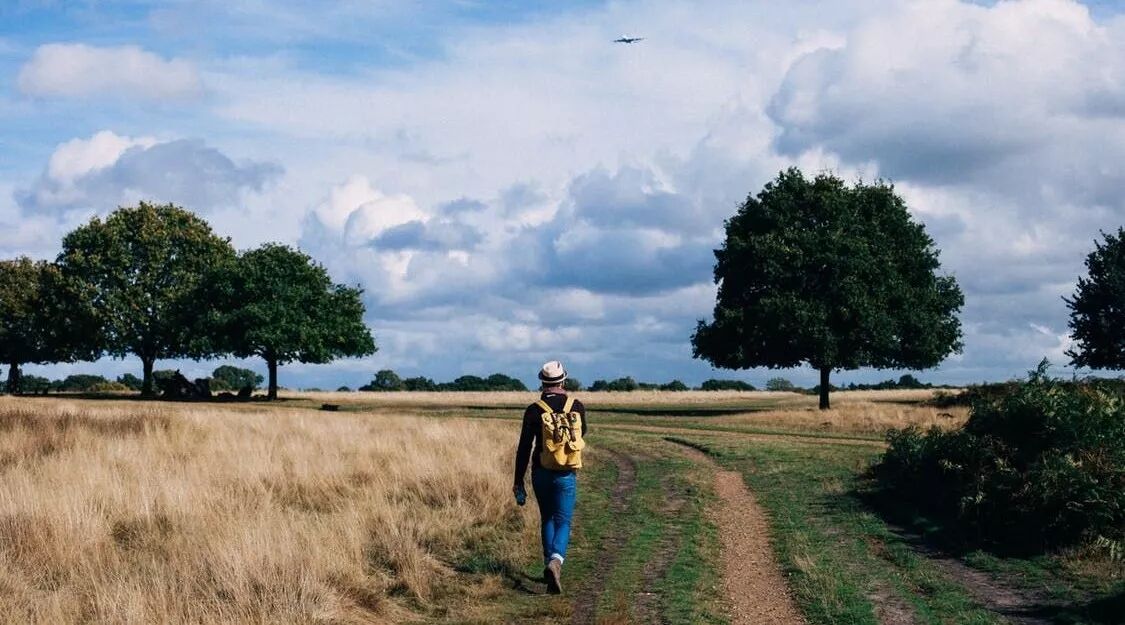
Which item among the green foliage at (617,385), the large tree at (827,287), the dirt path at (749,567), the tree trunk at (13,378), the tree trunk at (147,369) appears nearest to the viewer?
the dirt path at (749,567)

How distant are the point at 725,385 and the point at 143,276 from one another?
65530 mm

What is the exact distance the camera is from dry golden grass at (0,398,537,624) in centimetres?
1030

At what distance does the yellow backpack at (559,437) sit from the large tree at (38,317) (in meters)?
62.2

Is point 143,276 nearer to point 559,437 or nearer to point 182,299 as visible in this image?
point 182,299

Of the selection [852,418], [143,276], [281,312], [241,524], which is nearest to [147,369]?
[143,276]

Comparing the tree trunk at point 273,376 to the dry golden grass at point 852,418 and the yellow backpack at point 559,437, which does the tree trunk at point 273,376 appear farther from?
the yellow backpack at point 559,437

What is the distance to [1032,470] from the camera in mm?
15320

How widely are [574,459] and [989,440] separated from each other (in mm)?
9051

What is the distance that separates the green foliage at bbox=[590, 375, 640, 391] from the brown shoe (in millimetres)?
98462

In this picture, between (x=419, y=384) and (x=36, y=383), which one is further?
(x=419, y=384)

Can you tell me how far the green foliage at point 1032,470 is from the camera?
1435 centimetres

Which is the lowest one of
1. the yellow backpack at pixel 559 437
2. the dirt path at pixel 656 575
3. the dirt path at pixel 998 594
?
the dirt path at pixel 998 594

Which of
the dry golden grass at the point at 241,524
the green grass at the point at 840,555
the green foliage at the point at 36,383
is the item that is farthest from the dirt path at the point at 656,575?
the green foliage at the point at 36,383

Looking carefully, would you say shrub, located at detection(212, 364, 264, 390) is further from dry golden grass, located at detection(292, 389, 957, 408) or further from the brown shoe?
the brown shoe
